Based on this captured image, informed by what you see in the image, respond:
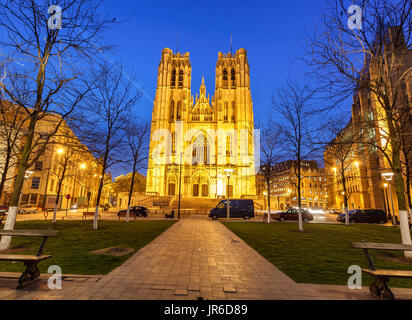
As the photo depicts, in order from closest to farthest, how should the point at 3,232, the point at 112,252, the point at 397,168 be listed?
the point at 3,232, the point at 112,252, the point at 397,168

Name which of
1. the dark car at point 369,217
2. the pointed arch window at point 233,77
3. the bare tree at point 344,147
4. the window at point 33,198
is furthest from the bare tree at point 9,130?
the pointed arch window at point 233,77

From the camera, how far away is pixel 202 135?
168 feet

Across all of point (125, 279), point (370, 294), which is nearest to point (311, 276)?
point (370, 294)

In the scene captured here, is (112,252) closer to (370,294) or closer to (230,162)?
(370,294)

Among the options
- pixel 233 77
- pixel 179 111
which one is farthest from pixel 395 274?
pixel 233 77

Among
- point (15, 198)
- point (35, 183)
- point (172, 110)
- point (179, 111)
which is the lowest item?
point (15, 198)

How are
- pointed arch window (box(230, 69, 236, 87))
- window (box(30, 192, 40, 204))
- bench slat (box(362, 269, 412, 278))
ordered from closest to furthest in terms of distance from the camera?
bench slat (box(362, 269, 412, 278))
window (box(30, 192, 40, 204))
pointed arch window (box(230, 69, 236, 87))

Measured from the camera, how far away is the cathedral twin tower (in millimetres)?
45625

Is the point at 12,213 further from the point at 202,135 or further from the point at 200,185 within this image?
the point at 202,135

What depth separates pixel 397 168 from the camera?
6.80 metres

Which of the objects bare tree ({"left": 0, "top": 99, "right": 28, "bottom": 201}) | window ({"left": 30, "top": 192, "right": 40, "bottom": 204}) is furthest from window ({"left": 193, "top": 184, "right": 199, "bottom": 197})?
bare tree ({"left": 0, "top": 99, "right": 28, "bottom": 201})

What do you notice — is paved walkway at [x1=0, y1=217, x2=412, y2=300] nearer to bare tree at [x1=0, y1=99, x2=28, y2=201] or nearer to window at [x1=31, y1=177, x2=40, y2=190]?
bare tree at [x1=0, y1=99, x2=28, y2=201]

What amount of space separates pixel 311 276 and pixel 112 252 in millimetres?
5465

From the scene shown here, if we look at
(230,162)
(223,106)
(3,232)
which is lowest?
(3,232)
